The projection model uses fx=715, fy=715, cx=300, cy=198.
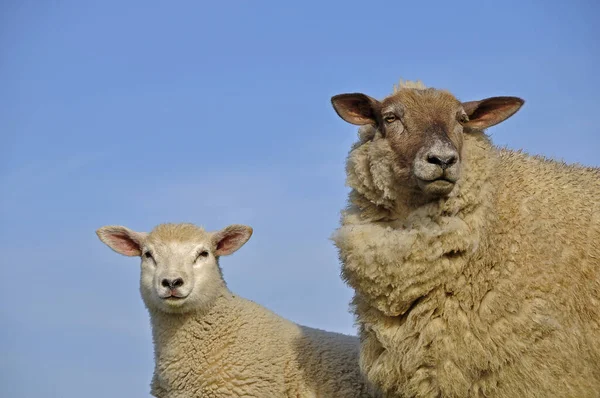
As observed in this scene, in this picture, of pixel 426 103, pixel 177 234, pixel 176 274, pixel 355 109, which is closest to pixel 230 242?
pixel 177 234

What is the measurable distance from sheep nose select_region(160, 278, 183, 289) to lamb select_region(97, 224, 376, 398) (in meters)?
0.01

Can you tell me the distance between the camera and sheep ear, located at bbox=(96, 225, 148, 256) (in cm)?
798

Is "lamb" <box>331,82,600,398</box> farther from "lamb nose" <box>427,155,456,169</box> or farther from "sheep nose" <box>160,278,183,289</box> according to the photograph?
"sheep nose" <box>160,278,183,289</box>

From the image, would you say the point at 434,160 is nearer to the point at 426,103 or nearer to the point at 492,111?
the point at 426,103

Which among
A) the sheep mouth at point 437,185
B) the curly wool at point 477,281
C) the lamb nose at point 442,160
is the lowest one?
the curly wool at point 477,281

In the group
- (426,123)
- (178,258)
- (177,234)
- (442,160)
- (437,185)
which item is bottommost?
(437,185)

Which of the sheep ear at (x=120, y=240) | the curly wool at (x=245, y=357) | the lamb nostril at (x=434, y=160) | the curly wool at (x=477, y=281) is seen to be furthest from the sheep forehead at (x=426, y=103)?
the sheep ear at (x=120, y=240)

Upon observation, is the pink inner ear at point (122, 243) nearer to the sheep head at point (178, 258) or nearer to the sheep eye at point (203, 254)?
the sheep head at point (178, 258)

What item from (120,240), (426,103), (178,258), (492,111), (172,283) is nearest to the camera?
(426,103)

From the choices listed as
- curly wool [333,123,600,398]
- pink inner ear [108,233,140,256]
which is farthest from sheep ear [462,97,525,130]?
pink inner ear [108,233,140,256]

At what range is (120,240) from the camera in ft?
26.5

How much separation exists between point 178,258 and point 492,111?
3.50 m

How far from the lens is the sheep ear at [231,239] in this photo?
800 cm

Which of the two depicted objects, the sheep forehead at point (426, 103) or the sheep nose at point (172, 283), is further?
the sheep nose at point (172, 283)
